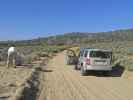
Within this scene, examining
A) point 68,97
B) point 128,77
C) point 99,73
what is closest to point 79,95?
point 68,97

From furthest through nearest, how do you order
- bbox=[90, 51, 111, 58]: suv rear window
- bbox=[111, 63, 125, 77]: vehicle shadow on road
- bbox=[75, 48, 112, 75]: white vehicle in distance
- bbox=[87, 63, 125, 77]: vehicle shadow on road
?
1. bbox=[111, 63, 125, 77]: vehicle shadow on road
2. bbox=[87, 63, 125, 77]: vehicle shadow on road
3. bbox=[90, 51, 111, 58]: suv rear window
4. bbox=[75, 48, 112, 75]: white vehicle in distance

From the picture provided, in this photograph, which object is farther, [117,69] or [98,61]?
[117,69]

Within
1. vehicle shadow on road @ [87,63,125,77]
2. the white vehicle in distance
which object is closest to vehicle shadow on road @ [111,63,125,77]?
vehicle shadow on road @ [87,63,125,77]

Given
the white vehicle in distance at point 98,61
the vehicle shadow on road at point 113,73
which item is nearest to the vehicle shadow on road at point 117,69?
the vehicle shadow on road at point 113,73

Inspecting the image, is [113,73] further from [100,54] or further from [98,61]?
[98,61]

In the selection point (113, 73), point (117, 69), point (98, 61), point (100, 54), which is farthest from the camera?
point (117, 69)

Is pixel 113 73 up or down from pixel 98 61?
down

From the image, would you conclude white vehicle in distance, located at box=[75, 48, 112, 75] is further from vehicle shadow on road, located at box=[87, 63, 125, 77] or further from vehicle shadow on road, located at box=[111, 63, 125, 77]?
vehicle shadow on road, located at box=[111, 63, 125, 77]

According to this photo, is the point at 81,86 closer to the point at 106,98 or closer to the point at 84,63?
the point at 106,98

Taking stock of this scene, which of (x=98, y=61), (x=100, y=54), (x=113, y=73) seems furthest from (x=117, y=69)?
(x=98, y=61)

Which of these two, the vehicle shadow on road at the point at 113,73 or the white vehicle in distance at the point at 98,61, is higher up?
the white vehicle in distance at the point at 98,61

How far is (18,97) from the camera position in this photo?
41.5ft

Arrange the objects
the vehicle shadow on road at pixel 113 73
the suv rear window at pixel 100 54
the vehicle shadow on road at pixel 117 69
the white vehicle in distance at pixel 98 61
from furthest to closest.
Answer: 1. the vehicle shadow on road at pixel 117 69
2. the vehicle shadow on road at pixel 113 73
3. the suv rear window at pixel 100 54
4. the white vehicle in distance at pixel 98 61

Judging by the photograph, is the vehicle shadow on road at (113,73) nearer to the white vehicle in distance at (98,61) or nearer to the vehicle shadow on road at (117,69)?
the vehicle shadow on road at (117,69)
